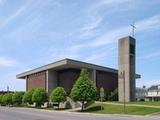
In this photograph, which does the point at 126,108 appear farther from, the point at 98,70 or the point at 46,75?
the point at 46,75

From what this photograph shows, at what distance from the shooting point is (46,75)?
97.9 meters

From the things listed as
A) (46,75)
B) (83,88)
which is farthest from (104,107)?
(46,75)

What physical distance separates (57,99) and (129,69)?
15.9 metres

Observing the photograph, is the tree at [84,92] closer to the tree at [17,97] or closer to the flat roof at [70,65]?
the flat roof at [70,65]

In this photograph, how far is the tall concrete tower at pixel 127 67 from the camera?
67.4 m

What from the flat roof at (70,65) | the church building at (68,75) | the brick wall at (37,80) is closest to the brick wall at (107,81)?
the church building at (68,75)

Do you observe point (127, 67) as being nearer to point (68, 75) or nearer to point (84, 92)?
point (84, 92)

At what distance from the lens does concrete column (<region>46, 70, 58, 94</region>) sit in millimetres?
97206

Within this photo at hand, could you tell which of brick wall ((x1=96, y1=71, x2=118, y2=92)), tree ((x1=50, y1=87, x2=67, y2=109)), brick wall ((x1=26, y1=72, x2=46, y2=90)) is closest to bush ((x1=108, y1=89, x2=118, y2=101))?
brick wall ((x1=96, y1=71, x2=118, y2=92))

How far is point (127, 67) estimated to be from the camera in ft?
222

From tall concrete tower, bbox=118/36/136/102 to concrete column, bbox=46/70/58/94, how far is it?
105 feet

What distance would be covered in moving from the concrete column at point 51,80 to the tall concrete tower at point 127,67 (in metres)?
32.0

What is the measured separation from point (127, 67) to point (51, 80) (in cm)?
3513

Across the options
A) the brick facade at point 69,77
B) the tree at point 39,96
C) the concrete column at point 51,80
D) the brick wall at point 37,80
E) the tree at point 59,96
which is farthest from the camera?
the brick wall at point 37,80
